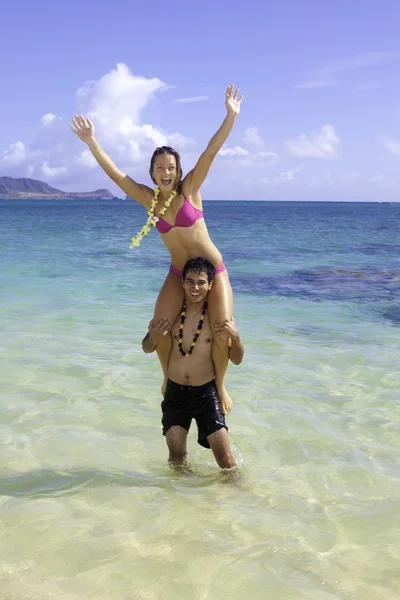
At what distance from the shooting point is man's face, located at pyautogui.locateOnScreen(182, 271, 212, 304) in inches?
180

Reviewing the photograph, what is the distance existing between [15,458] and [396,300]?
31.8 ft

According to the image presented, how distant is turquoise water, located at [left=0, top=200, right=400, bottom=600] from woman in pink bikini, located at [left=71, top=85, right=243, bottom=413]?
903 mm

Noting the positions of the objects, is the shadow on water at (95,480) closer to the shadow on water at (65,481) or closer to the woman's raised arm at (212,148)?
the shadow on water at (65,481)

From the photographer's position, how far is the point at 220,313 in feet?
15.2

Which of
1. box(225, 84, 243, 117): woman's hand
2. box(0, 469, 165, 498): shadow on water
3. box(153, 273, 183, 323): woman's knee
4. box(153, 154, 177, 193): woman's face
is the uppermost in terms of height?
box(225, 84, 243, 117): woman's hand

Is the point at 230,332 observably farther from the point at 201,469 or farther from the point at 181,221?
the point at 201,469

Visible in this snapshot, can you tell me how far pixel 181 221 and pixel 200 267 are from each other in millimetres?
364

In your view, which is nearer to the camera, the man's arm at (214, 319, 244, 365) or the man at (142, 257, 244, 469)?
the man's arm at (214, 319, 244, 365)

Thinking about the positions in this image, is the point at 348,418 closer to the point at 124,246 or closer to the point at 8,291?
the point at 8,291

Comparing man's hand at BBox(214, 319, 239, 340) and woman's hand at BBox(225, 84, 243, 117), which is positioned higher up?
woman's hand at BBox(225, 84, 243, 117)

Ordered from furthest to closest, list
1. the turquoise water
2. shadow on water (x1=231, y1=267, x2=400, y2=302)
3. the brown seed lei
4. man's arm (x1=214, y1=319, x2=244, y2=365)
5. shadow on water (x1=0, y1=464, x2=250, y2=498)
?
shadow on water (x1=231, y1=267, x2=400, y2=302), the brown seed lei, shadow on water (x1=0, y1=464, x2=250, y2=498), man's arm (x1=214, y1=319, x2=244, y2=365), the turquoise water

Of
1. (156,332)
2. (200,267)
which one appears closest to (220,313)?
(200,267)

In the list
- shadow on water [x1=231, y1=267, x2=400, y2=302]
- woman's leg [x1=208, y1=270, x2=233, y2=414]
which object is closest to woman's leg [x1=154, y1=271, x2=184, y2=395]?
woman's leg [x1=208, y1=270, x2=233, y2=414]

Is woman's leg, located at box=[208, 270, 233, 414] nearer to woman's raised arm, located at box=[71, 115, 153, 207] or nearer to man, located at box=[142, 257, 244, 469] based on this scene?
man, located at box=[142, 257, 244, 469]
